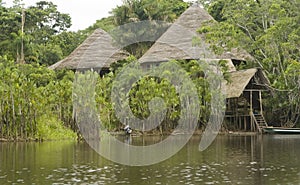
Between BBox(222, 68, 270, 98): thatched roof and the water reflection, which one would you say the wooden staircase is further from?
the water reflection

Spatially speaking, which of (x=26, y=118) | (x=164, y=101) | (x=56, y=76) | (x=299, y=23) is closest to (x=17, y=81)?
(x=26, y=118)

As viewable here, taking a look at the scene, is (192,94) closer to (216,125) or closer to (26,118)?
(216,125)

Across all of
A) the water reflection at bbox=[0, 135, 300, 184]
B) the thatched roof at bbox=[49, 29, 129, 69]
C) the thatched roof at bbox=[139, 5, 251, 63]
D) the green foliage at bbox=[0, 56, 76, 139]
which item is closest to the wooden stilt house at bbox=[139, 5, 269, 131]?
the thatched roof at bbox=[139, 5, 251, 63]

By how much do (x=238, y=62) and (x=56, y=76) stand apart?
10104 millimetres

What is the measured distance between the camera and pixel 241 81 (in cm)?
2561

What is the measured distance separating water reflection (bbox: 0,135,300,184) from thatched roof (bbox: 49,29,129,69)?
49.6 ft

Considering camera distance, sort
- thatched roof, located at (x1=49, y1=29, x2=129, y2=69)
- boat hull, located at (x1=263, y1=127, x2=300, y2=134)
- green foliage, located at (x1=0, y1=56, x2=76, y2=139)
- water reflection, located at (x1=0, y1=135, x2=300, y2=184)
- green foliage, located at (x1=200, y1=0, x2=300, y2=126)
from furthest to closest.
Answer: thatched roof, located at (x1=49, y1=29, x2=129, y2=69), green foliage, located at (x1=200, y1=0, x2=300, y2=126), boat hull, located at (x1=263, y1=127, x2=300, y2=134), green foliage, located at (x1=0, y1=56, x2=76, y2=139), water reflection, located at (x1=0, y1=135, x2=300, y2=184)

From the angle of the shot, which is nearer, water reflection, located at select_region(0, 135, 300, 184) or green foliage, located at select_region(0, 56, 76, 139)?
water reflection, located at select_region(0, 135, 300, 184)

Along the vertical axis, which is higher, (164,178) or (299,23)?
(299,23)

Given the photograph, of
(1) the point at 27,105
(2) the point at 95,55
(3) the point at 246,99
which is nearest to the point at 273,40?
(3) the point at 246,99

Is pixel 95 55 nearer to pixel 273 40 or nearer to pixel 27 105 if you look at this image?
pixel 273 40

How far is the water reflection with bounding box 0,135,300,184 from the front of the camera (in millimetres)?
9266

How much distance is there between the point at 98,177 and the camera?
9.69m

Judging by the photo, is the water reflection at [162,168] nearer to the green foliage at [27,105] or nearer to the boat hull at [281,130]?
the green foliage at [27,105]
